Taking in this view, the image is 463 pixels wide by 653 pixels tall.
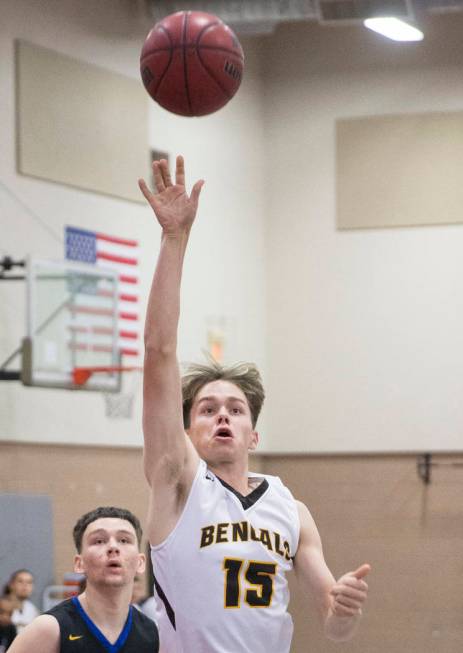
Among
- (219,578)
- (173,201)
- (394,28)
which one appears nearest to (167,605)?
(219,578)

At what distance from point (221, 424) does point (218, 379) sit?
25 cm

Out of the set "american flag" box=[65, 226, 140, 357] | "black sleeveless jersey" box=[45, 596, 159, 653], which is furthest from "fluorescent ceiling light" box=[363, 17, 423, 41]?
"black sleeveless jersey" box=[45, 596, 159, 653]

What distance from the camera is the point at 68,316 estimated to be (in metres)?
12.0

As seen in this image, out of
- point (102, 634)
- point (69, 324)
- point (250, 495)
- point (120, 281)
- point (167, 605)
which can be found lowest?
point (102, 634)

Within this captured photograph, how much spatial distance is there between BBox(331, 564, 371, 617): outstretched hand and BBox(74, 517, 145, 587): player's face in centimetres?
106

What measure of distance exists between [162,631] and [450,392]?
11.0 metres

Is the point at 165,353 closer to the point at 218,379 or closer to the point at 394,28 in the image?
the point at 218,379

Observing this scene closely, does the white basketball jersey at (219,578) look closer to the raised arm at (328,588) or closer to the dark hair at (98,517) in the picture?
the raised arm at (328,588)

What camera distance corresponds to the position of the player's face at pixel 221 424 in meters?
4.41

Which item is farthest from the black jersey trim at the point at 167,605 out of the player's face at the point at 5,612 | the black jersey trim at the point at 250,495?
the player's face at the point at 5,612

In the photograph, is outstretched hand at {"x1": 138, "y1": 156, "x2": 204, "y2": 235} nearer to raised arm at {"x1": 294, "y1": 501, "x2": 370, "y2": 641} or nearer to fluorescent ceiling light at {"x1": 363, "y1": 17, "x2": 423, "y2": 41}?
raised arm at {"x1": 294, "y1": 501, "x2": 370, "y2": 641}

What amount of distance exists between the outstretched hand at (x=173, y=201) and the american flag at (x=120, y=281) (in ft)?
27.0

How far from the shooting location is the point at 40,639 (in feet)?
15.1

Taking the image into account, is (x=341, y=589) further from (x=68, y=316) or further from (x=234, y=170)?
(x=234, y=170)
